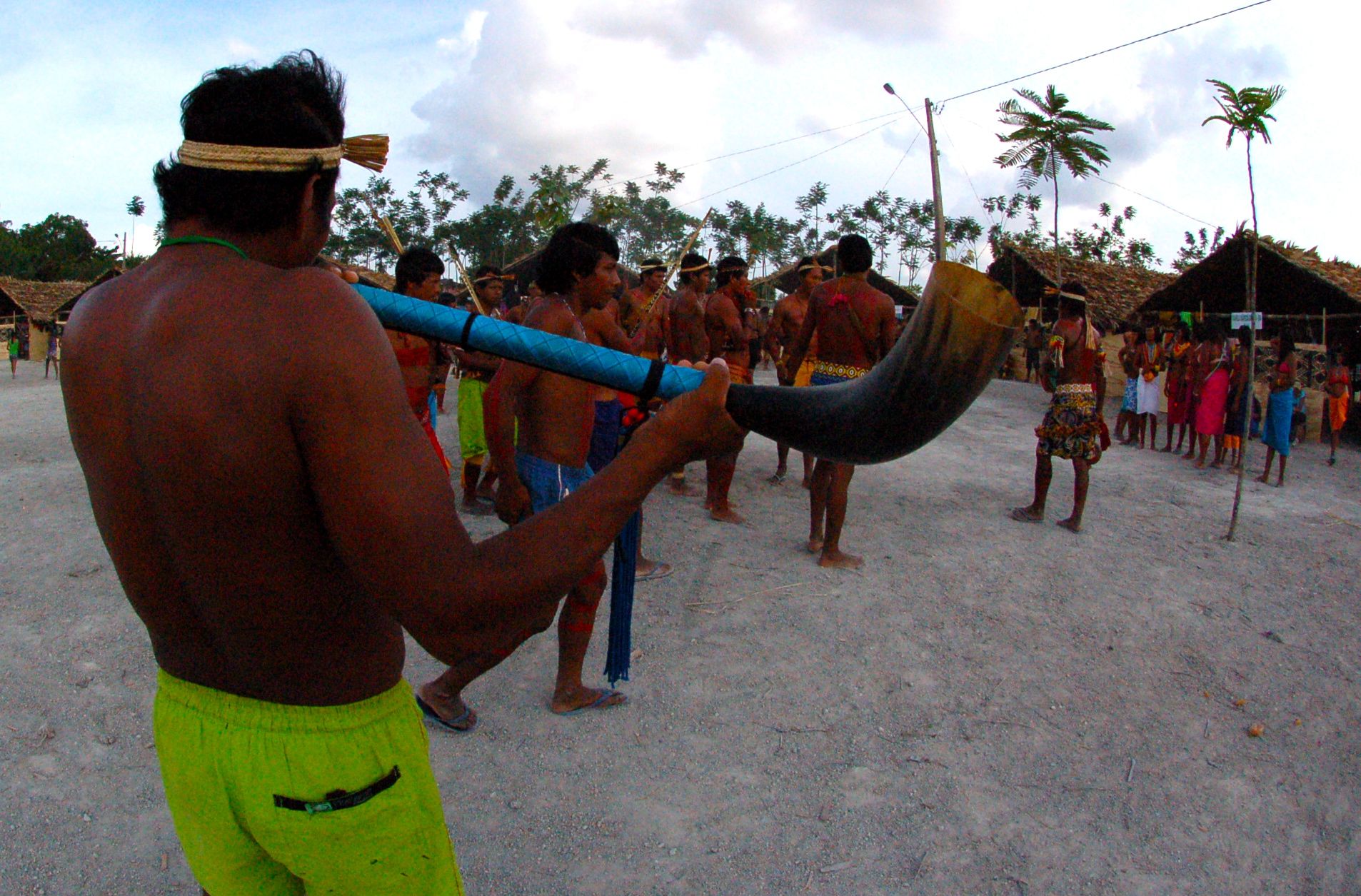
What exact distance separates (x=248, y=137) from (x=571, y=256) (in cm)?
246

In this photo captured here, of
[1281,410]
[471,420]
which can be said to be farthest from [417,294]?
[1281,410]

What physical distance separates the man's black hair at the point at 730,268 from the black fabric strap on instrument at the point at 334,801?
5921mm

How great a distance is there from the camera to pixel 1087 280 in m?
17.9

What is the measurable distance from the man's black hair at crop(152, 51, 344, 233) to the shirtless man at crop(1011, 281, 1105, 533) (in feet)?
19.2

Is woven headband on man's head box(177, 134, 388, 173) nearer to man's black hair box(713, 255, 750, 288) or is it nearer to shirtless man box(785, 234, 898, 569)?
shirtless man box(785, 234, 898, 569)

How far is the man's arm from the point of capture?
0.96 metres

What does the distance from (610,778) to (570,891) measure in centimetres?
54

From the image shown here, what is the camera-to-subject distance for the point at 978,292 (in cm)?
114

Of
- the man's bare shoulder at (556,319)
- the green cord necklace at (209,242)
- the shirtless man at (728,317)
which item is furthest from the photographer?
the shirtless man at (728,317)

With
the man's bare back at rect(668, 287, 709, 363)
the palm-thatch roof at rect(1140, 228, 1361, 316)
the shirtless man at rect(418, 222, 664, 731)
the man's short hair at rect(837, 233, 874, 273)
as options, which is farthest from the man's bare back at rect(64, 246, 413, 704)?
the palm-thatch roof at rect(1140, 228, 1361, 316)

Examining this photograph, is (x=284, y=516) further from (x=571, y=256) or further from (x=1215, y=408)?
(x=1215, y=408)

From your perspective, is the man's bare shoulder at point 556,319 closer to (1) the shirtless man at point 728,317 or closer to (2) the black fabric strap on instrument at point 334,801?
(2) the black fabric strap on instrument at point 334,801

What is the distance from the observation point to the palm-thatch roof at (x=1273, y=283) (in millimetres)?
11336

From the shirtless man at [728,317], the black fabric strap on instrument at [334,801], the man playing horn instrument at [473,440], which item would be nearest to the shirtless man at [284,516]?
the black fabric strap on instrument at [334,801]
